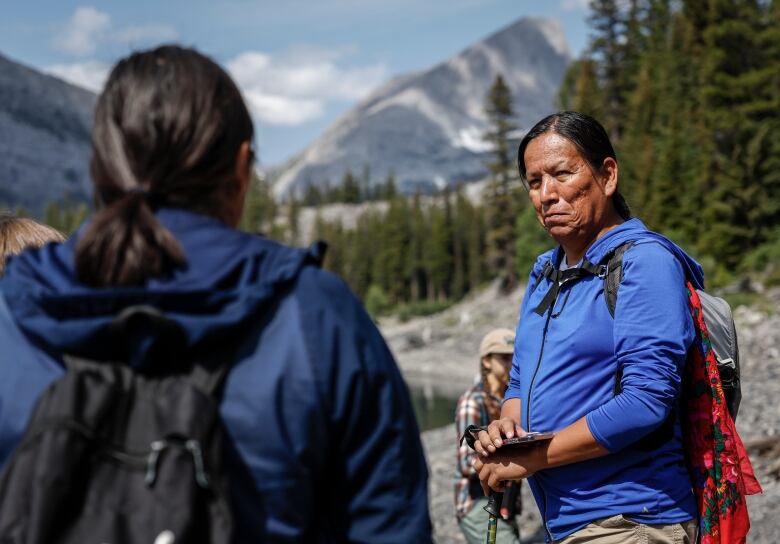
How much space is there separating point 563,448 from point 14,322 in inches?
64.5

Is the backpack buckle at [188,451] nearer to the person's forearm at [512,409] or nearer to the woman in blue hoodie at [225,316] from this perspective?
the woman in blue hoodie at [225,316]

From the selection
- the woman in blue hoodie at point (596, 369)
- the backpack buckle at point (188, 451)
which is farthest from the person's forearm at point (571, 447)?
the backpack buckle at point (188, 451)

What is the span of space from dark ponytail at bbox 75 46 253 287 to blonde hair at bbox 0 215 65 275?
1.51 metres

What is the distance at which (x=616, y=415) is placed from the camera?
236cm

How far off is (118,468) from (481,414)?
12.6 ft

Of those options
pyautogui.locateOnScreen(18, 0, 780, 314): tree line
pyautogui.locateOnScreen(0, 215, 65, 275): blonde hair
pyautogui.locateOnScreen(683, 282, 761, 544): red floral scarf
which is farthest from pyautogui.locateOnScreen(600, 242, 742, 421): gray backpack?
pyautogui.locateOnScreen(18, 0, 780, 314): tree line

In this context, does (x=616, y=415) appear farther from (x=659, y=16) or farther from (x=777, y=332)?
(x=659, y=16)

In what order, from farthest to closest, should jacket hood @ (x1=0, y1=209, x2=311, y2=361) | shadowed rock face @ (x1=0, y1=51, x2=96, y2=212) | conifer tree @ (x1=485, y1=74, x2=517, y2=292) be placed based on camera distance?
1. shadowed rock face @ (x1=0, y1=51, x2=96, y2=212)
2. conifer tree @ (x1=485, y1=74, x2=517, y2=292)
3. jacket hood @ (x1=0, y1=209, x2=311, y2=361)

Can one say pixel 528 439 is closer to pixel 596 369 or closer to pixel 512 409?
pixel 596 369

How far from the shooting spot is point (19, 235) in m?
2.91

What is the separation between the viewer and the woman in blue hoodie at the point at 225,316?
1398mm

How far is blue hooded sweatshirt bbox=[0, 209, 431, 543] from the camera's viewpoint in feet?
4.58

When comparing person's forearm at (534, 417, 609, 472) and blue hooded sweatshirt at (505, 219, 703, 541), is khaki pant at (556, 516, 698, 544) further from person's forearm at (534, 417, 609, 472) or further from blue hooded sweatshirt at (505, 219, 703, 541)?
person's forearm at (534, 417, 609, 472)

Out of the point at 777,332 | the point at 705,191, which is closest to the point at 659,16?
the point at 705,191
